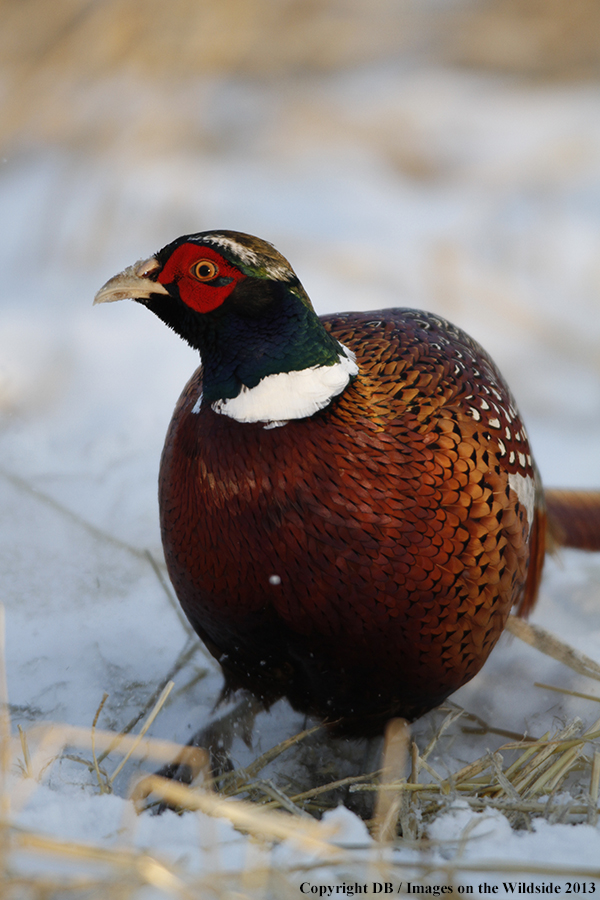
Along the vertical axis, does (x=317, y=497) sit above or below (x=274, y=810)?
above

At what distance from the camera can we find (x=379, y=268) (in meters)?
4.84

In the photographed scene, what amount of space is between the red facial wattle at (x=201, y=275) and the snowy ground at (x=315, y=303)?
0.95 metres

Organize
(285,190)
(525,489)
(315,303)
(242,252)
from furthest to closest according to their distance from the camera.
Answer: (285,190) → (315,303) → (525,489) → (242,252)

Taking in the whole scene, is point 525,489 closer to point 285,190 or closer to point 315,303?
Result: point 315,303

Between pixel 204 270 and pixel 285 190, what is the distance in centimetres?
384

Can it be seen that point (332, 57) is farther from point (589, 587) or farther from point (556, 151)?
point (589, 587)

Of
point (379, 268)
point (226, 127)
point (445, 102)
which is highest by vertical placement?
point (445, 102)

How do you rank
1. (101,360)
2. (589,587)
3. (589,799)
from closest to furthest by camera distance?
(589,799) → (589,587) → (101,360)

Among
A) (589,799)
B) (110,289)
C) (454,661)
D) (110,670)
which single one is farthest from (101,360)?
(589,799)

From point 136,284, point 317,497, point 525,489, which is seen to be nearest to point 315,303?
point 525,489

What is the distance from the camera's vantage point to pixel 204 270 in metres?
1.62

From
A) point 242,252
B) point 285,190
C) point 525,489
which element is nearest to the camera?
point 242,252

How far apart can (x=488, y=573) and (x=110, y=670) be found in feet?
3.76

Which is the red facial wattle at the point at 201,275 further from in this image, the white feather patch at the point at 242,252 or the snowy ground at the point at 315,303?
the snowy ground at the point at 315,303
